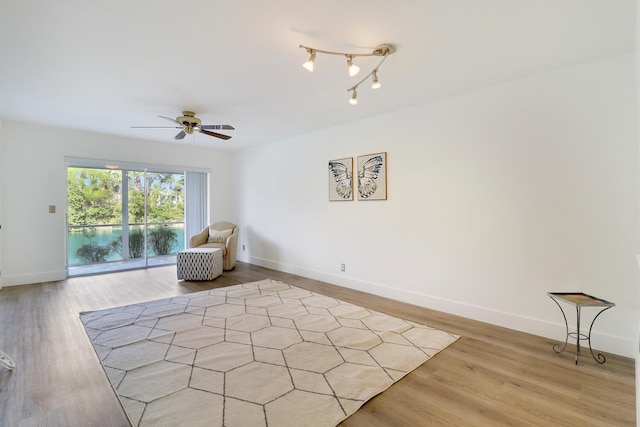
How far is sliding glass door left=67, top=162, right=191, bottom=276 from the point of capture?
5.53 m

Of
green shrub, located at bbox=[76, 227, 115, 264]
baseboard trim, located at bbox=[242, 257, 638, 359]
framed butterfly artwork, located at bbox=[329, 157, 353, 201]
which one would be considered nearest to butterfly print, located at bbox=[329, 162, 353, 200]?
framed butterfly artwork, located at bbox=[329, 157, 353, 201]

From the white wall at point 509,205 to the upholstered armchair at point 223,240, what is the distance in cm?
214

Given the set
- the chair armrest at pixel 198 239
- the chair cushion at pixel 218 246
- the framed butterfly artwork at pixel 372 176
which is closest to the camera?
the framed butterfly artwork at pixel 372 176

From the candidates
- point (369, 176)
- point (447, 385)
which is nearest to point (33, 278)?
point (369, 176)

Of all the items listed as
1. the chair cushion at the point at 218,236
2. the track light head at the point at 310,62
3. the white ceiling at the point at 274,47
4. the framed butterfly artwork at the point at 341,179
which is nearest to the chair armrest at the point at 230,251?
the chair cushion at the point at 218,236

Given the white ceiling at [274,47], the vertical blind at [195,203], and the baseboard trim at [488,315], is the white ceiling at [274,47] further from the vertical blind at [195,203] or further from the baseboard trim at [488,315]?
the vertical blind at [195,203]

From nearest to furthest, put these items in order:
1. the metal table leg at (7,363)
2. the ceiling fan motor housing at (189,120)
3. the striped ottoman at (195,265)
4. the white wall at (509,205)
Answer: the metal table leg at (7,363) → the white wall at (509,205) → the ceiling fan motor housing at (189,120) → the striped ottoman at (195,265)

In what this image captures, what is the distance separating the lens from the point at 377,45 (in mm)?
2395

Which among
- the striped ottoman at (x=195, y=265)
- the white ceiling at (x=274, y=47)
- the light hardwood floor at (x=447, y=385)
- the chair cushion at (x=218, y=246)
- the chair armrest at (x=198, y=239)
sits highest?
the white ceiling at (x=274, y=47)

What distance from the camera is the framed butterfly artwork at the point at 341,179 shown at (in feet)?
15.1

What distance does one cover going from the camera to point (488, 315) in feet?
10.6

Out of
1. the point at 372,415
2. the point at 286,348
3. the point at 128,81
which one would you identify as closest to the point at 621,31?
the point at 372,415

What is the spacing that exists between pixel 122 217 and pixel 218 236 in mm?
1906

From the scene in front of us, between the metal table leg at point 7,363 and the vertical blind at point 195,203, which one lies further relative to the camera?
the vertical blind at point 195,203
